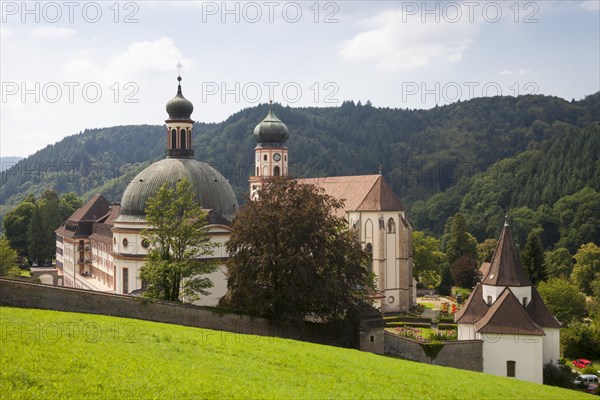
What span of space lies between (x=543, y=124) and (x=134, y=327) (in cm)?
17876

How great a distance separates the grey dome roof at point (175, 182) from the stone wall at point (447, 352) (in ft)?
53.8

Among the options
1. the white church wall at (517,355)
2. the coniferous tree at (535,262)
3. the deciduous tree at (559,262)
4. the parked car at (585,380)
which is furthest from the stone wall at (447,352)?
the deciduous tree at (559,262)

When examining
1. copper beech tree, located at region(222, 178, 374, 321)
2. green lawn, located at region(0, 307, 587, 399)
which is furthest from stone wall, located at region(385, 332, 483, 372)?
Result: green lawn, located at region(0, 307, 587, 399)

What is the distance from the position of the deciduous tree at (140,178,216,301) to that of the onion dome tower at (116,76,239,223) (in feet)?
31.6

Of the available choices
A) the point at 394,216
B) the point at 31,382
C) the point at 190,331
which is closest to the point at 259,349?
the point at 190,331

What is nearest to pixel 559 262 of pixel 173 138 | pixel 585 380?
pixel 585 380

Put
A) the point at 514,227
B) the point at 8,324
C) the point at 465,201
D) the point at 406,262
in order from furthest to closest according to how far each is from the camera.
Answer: the point at 465,201
the point at 514,227
the point at 406,262
the point at 8,324

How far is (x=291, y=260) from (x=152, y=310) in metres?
6.33

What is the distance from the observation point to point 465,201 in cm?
12212

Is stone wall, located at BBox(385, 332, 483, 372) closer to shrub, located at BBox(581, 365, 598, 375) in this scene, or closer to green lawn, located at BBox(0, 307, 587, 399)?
green lawn, located at BBox(0, 307, 587, 399)

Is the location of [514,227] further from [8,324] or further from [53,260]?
[8,324]

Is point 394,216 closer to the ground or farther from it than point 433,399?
farther from it

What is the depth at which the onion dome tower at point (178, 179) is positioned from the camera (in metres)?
44.7

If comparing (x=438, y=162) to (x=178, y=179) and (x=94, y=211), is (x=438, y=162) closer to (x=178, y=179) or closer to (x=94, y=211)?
(x=94, y=211)
